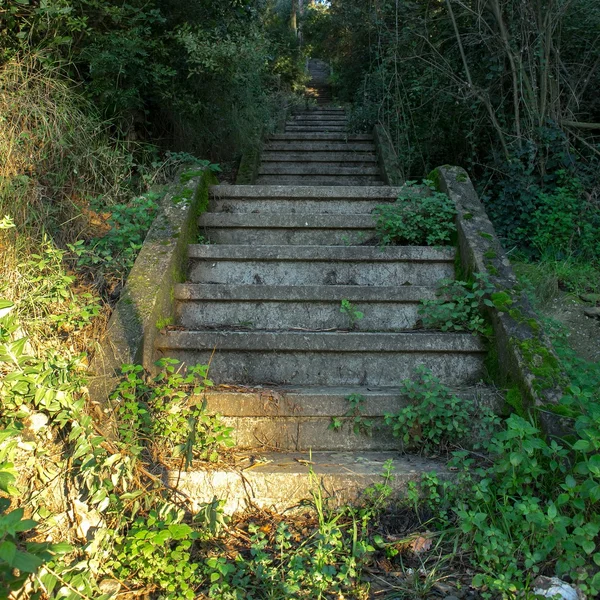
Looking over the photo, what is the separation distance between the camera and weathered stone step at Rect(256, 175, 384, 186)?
7305mm

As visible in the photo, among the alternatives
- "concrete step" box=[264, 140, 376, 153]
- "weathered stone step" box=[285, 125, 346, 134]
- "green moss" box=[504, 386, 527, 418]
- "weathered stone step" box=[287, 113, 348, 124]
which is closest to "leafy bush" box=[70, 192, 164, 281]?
"green moss" box=[504, 386, 527, 418]

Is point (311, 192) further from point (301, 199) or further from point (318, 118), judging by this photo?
point (318, 118)

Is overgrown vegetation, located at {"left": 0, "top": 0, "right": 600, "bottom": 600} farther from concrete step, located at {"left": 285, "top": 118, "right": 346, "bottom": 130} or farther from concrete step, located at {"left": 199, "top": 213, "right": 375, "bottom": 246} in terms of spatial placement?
concrete step, located at {"left": 285, "top": 118, "right": 346, "bottom": 130}

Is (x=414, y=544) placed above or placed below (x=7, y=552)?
below

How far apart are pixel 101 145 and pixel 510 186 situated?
12.9ft

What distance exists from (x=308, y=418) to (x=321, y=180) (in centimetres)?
458

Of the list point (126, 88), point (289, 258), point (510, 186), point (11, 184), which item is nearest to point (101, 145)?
point (126, 88)

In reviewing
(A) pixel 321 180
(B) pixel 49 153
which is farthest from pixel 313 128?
(B) pixel 49 153

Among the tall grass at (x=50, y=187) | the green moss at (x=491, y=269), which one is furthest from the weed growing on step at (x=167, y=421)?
the green moss at (x=491, y=269)

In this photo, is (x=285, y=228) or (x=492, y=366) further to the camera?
(x=285, y=228)

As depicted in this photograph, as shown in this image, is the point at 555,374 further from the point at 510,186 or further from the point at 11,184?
the point at 11,184

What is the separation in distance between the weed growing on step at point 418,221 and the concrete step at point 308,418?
1.60 metres

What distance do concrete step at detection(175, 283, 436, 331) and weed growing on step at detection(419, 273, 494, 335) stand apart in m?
0.14

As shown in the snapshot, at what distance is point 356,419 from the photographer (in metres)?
3.29
